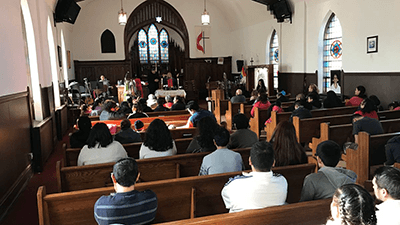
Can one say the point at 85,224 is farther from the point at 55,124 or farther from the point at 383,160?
the point at 55,124

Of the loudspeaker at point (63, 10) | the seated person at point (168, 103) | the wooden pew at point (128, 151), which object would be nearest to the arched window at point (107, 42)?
the loudspeaker at point (63, 10)

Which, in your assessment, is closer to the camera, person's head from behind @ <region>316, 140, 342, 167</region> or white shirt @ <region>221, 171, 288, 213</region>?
white shirt @ <region>221, 171, 288, 213</region>

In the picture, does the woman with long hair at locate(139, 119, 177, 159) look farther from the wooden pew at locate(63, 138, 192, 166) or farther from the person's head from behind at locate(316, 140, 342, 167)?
the person's head from behind at locate(316, 140, 342, 167)

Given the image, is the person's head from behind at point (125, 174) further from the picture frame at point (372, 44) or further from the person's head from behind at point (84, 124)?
the picture frame at point (372, 44)

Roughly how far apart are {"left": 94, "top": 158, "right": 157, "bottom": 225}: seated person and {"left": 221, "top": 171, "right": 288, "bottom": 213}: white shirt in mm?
573

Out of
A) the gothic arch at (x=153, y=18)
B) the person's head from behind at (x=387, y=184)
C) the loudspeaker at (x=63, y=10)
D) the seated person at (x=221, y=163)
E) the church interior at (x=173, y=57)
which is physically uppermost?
the gothic arch at (x=153, y=18)

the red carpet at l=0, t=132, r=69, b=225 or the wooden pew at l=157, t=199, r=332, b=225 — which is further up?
the wooden pew at l=157, t=199, r=332, b=225

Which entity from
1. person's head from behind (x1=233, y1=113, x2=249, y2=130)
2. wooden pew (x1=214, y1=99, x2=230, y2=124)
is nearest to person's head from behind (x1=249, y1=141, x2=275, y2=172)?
person's head from behind (x1=233, y1=113, x2=249, y2=130)

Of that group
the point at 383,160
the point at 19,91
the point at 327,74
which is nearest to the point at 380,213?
the point at 383,160

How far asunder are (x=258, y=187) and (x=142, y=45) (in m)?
17.2

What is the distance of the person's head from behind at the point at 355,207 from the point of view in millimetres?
1417

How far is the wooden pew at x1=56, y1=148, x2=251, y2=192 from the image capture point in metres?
3.48

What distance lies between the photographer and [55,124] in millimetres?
8422

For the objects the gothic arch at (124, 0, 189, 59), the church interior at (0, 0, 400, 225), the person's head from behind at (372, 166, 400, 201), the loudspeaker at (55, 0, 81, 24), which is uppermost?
the gothic arch at (124, 0, 189, 59)
